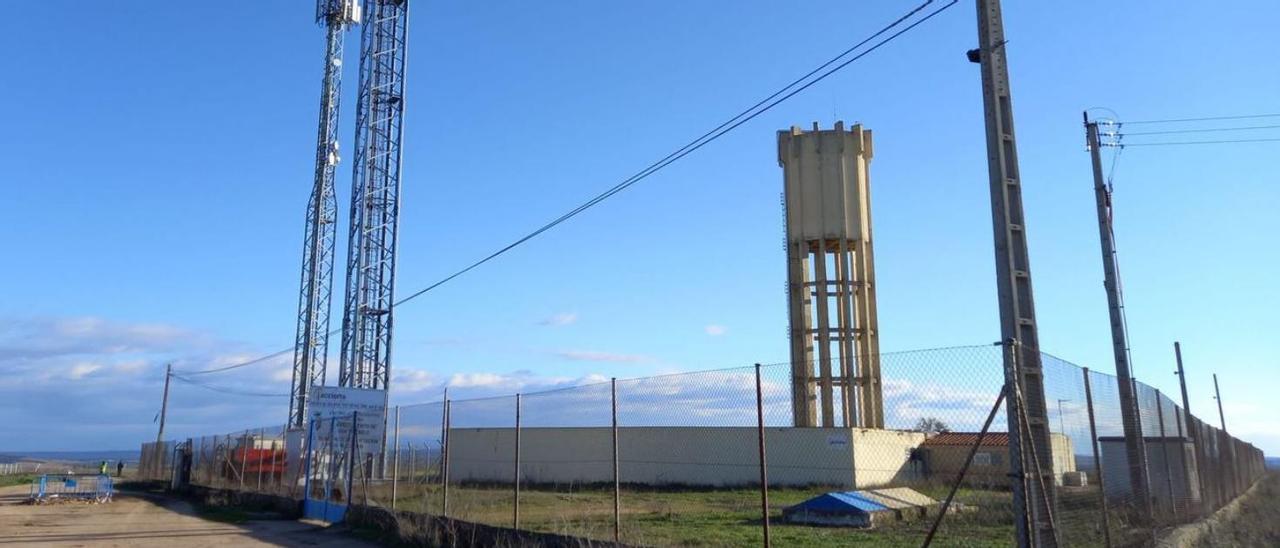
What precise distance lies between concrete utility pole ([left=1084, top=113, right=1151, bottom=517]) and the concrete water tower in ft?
47.6

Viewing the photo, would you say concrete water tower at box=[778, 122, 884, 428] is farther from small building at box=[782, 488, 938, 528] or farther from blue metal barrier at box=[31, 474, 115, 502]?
blue metal barrier at box=[31, 474, 115, 502]

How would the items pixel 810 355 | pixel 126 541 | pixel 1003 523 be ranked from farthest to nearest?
1. pixel 810 355
2. pixel 126 541
3. pixel 1003 523

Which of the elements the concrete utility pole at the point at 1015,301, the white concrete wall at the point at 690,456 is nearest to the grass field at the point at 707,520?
the concrete utility pole at the point at 1015,301

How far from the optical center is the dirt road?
57.1ft

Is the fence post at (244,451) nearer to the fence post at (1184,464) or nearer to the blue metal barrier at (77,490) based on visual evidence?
the blue metal barrier at (77,490)

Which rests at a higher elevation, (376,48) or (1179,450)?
(376,48)

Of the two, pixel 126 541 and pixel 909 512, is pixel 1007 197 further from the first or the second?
pixel 126 541

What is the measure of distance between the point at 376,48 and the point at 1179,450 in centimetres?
3238

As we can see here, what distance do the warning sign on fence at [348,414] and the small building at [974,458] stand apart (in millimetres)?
13501

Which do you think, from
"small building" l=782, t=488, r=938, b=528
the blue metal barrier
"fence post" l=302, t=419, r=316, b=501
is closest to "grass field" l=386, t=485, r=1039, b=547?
"small building" l=782, t=488, r=938, b=528

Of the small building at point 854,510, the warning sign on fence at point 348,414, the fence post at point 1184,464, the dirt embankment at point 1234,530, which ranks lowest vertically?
the dirt embankment at point 1234,530

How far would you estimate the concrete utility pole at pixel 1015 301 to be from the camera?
30.1ft

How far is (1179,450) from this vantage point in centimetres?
1797

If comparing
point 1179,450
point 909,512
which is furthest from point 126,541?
point 1179,450
